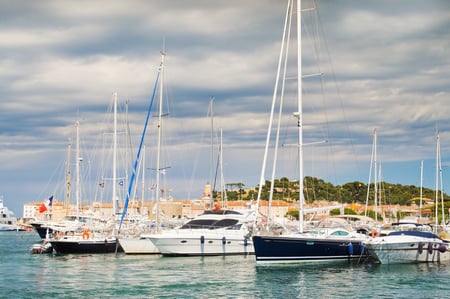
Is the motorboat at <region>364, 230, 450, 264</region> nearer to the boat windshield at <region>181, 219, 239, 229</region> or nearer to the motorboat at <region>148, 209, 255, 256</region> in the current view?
the motorboat at <region>148, 209, 255, 256</region>

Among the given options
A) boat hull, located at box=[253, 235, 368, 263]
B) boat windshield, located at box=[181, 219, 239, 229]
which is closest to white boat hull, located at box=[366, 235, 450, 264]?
boat hull, located at box=[253, 235, 368, 263]

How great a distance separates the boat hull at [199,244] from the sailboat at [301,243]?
862 cm

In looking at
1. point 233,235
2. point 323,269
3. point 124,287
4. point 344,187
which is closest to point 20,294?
point 124,287

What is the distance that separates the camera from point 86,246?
51.4m

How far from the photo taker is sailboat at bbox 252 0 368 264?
3797 centimetres

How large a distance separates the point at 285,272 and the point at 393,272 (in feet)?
22.1

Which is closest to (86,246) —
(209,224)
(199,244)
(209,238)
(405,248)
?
(199,244)

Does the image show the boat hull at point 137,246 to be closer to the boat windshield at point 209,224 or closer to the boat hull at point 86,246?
the boat hull at point 86,246

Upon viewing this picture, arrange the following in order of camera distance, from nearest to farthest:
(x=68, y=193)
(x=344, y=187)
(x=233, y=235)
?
(x=233, y=235)
(x=68, y=193)
(x=344, y=187)

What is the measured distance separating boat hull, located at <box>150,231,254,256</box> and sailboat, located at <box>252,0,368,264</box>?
8622 mm

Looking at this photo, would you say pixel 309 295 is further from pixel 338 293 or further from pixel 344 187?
pixel 344 187

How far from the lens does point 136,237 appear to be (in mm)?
50719

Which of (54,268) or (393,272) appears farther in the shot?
(54,268)

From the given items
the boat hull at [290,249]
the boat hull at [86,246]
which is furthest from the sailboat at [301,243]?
the boat hull at [86,246]
